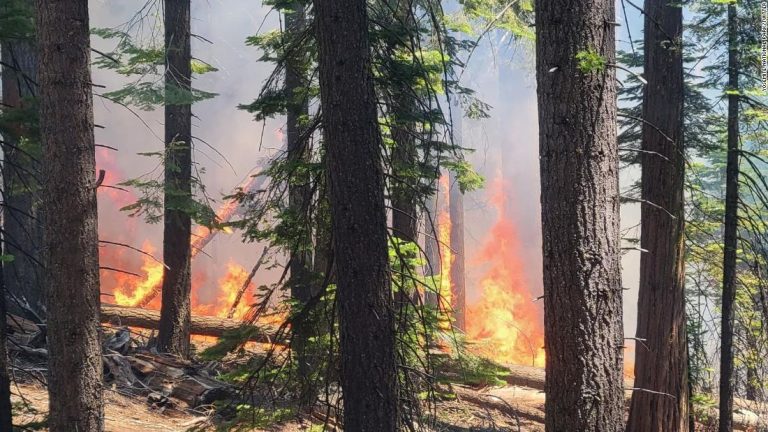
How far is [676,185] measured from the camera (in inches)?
346

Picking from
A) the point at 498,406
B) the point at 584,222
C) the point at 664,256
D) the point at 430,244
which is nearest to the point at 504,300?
the point at 430,244

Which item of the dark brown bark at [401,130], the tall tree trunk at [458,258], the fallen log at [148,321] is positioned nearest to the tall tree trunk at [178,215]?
the fallen log at [148,321]

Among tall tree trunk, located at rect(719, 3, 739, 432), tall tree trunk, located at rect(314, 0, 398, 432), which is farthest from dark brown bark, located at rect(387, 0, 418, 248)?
tall tree trunk, located at rect(719, 3, 739, 432)

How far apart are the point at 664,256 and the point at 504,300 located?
26.1 metres

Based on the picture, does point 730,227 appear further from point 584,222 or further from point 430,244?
point 430,244

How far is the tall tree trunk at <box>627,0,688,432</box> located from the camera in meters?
8.79

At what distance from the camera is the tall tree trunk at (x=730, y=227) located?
Result: 9508 millimetres

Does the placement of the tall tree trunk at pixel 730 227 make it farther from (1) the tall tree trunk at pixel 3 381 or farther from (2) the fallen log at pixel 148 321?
(2) the fallen log at pixel 148 321

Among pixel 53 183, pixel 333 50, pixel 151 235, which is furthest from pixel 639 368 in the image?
pixel 151 235

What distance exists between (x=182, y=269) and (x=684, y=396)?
8849 millimetres

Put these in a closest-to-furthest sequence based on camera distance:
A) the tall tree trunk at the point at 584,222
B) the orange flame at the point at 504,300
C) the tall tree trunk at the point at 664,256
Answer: the tall tree trunk at the point at 584,222
the tall tree trunk at the point at 664,256
the orange flame at the point at 504,300

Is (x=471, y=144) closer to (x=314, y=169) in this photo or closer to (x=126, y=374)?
(x=126, y=374)

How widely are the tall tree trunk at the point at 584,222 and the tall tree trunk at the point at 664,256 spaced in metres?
4.87

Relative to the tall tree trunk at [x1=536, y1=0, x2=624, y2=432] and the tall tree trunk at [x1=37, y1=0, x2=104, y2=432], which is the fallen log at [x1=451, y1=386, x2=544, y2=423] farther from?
the tall tree trunk at [x1=536, y1=0, x2=624, y2=432]
